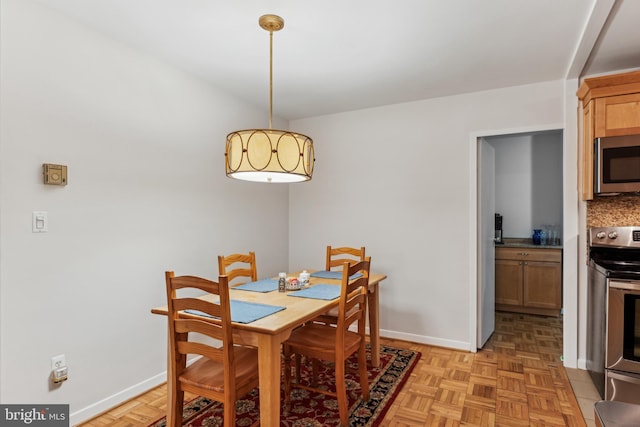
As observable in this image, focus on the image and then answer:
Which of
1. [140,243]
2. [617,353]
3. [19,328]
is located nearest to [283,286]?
[140,243]

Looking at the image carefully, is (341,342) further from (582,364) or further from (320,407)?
(582,364)

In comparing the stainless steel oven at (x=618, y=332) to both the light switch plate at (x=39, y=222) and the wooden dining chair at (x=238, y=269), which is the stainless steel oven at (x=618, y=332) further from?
the light switch plate at (x=39, y=222)

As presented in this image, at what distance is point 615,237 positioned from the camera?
2.67 metres

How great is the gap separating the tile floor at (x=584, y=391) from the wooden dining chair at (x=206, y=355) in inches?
77.7

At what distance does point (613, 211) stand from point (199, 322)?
9.81 feet

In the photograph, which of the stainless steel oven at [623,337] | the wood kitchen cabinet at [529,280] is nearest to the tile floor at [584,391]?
the stainless steel oven at [623,337]

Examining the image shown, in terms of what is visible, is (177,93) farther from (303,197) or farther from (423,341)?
(423,341)

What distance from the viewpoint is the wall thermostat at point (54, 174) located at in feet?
6.53

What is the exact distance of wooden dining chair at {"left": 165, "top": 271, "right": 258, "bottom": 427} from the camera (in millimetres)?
1639

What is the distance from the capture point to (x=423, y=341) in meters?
3.50

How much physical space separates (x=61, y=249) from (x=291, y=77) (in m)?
1.99

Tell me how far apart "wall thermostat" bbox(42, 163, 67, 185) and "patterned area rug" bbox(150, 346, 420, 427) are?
1.47m

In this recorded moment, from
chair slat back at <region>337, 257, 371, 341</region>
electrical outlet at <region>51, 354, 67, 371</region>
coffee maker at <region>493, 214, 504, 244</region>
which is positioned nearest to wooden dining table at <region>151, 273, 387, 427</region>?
chair slat back at <region>337, 257, 371, 341</region>

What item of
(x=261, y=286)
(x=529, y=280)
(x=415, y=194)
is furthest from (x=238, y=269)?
(x=529, y=280)
